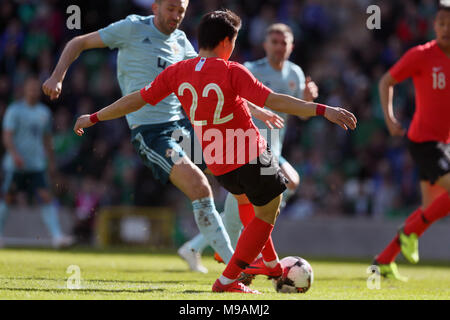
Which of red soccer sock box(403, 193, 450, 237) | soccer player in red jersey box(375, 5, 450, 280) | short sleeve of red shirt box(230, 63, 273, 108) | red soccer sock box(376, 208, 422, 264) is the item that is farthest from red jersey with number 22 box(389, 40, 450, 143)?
short sleeve of red shirt box(230, 63, 273, 108)

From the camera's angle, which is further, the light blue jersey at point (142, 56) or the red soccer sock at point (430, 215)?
the red soccer sock at point (430, 215)

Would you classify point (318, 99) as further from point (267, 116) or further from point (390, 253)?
point (267, 116)

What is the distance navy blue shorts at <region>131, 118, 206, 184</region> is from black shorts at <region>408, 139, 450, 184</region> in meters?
2.16

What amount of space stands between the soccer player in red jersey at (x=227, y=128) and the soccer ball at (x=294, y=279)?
457 millimetres

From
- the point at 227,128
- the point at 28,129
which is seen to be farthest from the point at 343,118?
the point at 28,129

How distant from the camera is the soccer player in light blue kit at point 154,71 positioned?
659 centimetres

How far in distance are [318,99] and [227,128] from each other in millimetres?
10174

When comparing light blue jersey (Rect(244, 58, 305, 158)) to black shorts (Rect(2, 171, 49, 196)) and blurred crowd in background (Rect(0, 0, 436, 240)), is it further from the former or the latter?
blurred crowd in background (Rect(0, 0, 436, 240))

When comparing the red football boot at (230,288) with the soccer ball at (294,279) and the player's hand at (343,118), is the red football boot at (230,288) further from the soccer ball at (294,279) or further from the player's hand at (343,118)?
the player's hand at (343,118)

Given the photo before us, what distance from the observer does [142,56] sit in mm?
7285

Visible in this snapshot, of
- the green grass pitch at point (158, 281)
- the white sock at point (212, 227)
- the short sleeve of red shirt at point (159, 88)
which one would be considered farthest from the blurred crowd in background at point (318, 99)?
the short sleeve of red shirt at point (159, 88)

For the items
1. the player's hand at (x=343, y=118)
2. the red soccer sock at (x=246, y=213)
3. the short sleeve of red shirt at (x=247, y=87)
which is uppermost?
the short sleeve of red shirt at (x=247, y=87)
